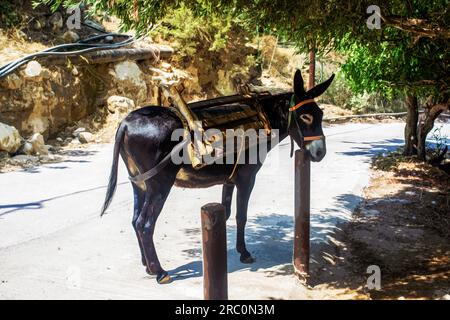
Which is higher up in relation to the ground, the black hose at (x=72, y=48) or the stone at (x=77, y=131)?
the black hose at (x=72, y=48)

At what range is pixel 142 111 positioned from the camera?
15.9 feet

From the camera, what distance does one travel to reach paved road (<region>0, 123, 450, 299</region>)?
4668 millimetres

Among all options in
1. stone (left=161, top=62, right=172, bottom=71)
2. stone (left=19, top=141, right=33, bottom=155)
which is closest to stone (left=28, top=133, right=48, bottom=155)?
stone (left=19, top=141, right=33, bottom=155)

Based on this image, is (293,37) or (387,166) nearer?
(293,37)

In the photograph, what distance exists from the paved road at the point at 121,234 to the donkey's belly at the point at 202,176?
1.01 metres

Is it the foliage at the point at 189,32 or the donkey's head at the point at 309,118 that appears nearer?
the donkey's head at the point at 309,118

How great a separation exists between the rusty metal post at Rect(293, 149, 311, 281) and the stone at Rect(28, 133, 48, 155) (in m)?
8.58

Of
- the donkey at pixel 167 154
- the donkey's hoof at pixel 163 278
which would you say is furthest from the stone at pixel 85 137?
the donkey's hoof at pixel 163 278

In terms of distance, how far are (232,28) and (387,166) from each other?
1071 cm

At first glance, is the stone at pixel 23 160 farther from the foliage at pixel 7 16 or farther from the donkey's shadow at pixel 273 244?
the donkey's shadow at pixel 273 244

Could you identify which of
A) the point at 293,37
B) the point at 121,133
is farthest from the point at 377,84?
the point at 121,133

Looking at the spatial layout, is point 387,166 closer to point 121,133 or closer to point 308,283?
point 308,283

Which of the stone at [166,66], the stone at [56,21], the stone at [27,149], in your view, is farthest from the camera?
the stone at [166,66]

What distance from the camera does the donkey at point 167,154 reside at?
186 inches
